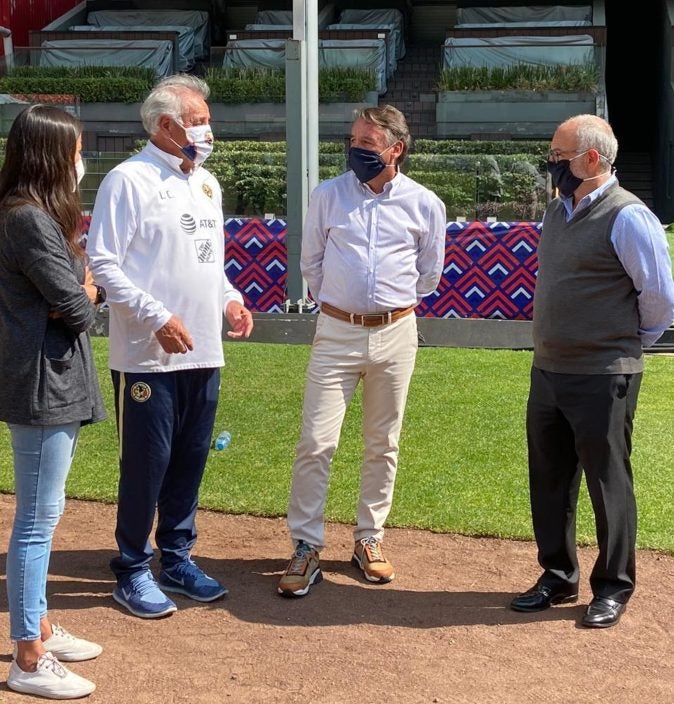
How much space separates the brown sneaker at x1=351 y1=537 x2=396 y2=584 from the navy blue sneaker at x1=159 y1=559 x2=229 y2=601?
2.28ft

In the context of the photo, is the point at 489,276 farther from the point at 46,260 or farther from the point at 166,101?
the point at 46,260

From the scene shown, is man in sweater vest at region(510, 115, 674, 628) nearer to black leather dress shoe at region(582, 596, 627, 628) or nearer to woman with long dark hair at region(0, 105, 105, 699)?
black leather dress shoe at region(582, 596, 627, 628)

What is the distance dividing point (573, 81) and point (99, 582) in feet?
63.0

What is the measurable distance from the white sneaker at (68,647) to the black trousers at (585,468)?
6.55 feet

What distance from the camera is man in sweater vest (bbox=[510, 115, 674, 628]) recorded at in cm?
431

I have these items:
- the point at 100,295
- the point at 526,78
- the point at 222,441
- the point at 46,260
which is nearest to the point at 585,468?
the point at 100,295

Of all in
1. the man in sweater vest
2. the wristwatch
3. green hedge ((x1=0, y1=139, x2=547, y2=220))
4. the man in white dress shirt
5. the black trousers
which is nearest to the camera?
the wristwatch

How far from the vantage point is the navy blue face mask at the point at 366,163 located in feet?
16.0

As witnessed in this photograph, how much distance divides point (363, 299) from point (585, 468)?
1266mm

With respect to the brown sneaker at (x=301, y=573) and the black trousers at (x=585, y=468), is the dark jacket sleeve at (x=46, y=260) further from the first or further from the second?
the black trousers at (x=585, y=468)

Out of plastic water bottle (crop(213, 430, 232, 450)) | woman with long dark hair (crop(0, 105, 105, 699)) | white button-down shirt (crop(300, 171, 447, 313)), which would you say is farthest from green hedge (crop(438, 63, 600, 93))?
woman with long dark hair (crop(0, 105, 105, 699))

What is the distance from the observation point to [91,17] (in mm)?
29094

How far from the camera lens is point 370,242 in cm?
493

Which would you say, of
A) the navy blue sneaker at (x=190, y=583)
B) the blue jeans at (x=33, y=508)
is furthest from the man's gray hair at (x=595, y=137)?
the navy blue sneaker at (x=190, y=583)
